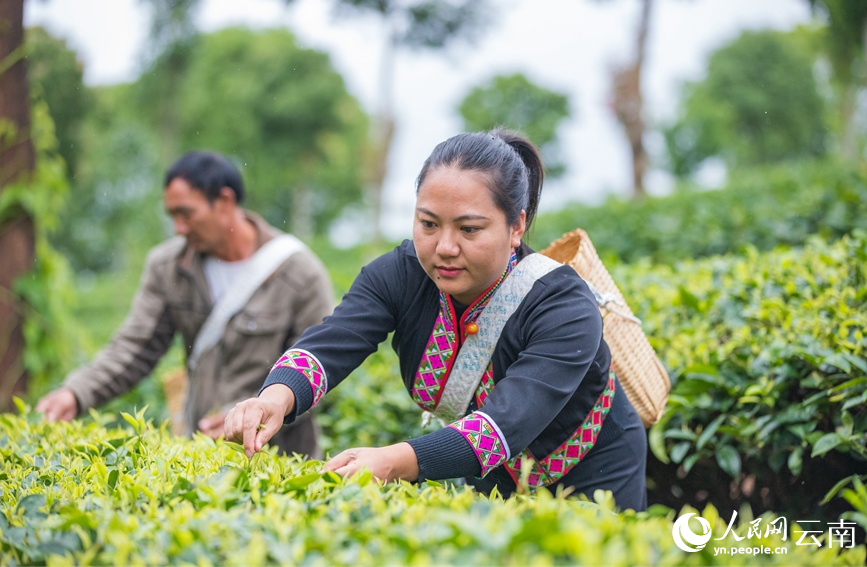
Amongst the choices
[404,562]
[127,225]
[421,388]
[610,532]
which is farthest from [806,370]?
[127,225]

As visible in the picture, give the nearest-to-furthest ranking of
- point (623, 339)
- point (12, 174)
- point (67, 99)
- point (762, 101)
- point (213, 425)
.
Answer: point (623, 339) < point (213, 425) < point (12, 174) < point (67, 99) < point (762, 101)

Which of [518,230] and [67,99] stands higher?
[67,99]

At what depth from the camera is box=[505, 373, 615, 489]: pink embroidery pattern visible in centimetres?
240

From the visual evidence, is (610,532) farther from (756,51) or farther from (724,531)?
(756,51)

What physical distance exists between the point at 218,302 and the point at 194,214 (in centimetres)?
45

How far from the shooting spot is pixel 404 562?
1355 millimetres

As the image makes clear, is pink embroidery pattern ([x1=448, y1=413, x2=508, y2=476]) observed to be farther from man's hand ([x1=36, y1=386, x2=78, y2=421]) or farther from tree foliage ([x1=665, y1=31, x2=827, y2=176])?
tree foliage ([x1=665, y1=31, x2=827, y2=176])

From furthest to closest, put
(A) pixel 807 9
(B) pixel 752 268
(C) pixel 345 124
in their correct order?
(C) pixel 345 124, (A) pixel 807 9, (B) pixel 752 268

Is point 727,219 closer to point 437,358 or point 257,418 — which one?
point 437,358

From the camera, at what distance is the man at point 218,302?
399 cm

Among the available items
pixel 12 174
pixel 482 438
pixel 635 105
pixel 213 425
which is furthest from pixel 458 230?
pixel 635 105

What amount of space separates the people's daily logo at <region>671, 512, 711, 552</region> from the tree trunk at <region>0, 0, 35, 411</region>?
475 cm

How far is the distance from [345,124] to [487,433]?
37.3 m

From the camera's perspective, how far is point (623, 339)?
109 inches
